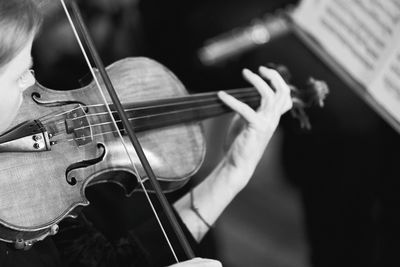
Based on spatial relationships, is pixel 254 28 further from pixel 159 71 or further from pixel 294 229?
pixel 159 71

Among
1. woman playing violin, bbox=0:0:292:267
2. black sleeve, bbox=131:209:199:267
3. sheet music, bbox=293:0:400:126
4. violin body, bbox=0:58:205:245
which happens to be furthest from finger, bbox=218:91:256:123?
sheet music, bbox=293:0:400:126

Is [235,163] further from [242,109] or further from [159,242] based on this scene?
[159,242]

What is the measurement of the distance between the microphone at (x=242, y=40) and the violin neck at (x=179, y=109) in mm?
1022

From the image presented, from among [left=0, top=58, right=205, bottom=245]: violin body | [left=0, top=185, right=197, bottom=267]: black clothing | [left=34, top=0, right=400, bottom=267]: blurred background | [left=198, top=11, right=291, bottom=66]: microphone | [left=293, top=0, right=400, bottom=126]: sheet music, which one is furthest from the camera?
[left=198, top=11, right=291, bottom=66]: microphone

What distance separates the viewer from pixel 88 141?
1.03 metres

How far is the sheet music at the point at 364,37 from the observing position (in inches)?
57.6

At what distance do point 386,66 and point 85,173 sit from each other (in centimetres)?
93

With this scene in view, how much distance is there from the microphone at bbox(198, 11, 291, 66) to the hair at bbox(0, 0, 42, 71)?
4.99 ft

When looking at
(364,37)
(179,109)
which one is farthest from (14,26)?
(364,37)

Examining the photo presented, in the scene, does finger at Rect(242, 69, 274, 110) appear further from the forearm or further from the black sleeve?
the black sleeve

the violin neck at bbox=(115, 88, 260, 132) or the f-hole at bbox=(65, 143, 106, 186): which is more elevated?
the f-hole at bbox=(65, 143, 106, 186)

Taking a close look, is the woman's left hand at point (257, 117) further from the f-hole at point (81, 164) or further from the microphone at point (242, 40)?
the microphone at point (242, 40)

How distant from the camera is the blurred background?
1.76m

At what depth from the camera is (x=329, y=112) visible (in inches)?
79.1
